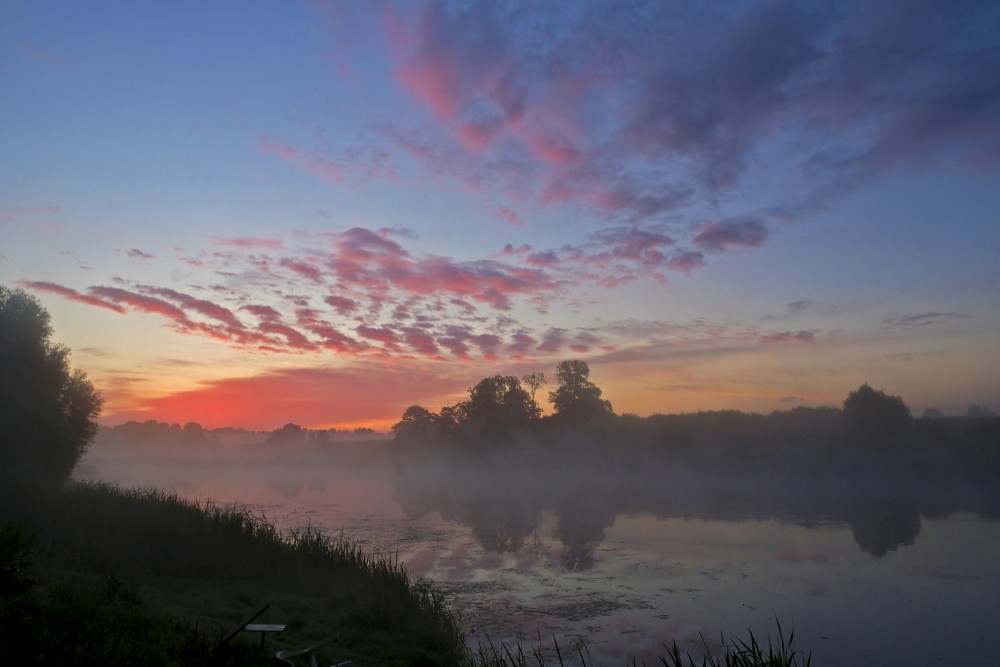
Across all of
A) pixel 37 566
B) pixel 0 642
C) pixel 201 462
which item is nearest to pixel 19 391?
pixel 37 566

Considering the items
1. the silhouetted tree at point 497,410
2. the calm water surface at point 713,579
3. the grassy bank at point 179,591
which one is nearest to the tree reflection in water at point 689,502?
the calm water surface at point 713,579

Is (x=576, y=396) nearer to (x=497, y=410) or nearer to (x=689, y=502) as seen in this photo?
(x=497, y=410)

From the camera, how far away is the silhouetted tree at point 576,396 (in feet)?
225

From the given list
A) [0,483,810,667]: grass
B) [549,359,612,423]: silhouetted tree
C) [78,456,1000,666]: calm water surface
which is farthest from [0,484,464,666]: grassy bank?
[549,359,612,423]: silhouetted tree

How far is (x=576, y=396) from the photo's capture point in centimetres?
6919

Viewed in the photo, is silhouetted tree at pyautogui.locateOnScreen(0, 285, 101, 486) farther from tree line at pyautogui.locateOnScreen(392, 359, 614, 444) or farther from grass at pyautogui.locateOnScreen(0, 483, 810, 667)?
tree line at pyautogui.locateOnScreen(392, 359, 614, 444)

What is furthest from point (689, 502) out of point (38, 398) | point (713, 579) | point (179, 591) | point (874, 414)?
point (38, 398)

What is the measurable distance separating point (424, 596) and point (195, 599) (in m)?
4.64

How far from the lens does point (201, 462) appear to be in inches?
5305

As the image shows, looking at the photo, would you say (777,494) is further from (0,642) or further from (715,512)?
(0,642)

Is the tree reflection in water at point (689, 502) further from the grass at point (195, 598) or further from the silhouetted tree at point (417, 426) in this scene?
the silhouetted tree at point (417, 426)

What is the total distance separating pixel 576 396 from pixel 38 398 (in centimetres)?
5018

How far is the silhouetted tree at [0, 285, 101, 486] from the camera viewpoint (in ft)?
96.4

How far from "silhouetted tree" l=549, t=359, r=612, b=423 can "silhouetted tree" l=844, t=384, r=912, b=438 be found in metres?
28.0
